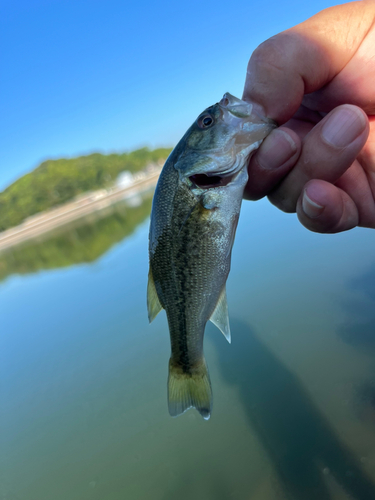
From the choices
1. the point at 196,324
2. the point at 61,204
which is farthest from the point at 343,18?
the point at 61,204

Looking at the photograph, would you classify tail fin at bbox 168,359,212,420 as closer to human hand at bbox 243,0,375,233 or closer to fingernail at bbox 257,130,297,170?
human hand at bbox 243,0,375,233

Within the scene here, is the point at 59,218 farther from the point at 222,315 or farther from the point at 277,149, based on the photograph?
the point at 277,149

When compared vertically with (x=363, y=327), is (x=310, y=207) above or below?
above

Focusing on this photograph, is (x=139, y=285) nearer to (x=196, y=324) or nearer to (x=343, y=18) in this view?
(x=196, y=324)

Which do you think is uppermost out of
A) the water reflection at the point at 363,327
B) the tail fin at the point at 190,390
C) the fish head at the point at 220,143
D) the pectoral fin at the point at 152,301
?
the fish head at the point at 220,143

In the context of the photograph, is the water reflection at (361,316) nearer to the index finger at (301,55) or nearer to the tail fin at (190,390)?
the tail fin at (190,390)

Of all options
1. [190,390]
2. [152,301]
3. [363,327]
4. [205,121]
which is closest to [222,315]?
[152,301]

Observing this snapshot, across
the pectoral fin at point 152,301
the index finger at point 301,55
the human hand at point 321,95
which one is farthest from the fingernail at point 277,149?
the pectoral fin at point 152,301
